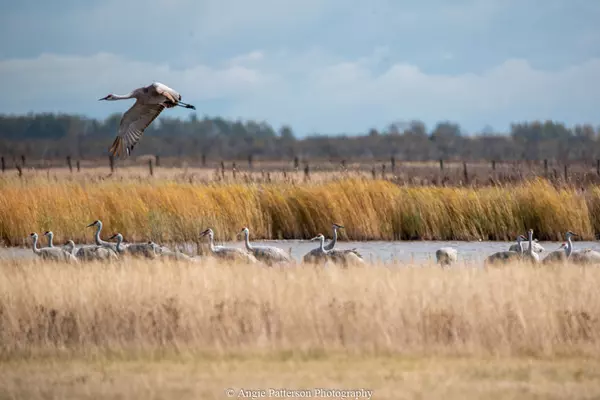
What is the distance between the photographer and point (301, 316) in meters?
10.3

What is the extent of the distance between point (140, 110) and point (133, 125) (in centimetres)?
23

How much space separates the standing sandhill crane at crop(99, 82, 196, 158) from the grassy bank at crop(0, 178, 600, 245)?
14.4ft

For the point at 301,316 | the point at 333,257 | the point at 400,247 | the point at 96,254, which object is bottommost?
the point at 301,316

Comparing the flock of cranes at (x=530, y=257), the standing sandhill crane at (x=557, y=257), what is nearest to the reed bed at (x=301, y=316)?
the standing sandhill crane at (x=557, y=257)

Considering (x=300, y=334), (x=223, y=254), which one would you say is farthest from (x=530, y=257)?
(x=300, y=334)

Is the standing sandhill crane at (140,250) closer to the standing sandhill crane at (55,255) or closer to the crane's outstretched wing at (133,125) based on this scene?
the standing sandhill crane at (55,255)

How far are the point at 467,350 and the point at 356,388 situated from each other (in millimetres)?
1516

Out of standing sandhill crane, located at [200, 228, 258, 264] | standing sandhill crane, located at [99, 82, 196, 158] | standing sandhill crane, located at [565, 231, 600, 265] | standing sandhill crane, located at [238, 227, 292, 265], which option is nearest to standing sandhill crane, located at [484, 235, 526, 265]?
standing sandhill crane, located at [565, 231, 600, 265]

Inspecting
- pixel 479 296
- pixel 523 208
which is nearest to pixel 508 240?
pixel 523 208

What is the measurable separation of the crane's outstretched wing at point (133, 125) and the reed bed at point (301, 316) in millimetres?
3683

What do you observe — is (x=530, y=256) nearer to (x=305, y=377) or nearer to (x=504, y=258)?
(x=504, y=258)

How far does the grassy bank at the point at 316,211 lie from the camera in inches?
782

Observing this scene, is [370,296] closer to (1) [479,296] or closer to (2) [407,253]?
(1) [479,296]

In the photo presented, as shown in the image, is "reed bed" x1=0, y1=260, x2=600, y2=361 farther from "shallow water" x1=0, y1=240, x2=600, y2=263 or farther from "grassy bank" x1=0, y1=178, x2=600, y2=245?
"grassy bank" x1=0, y1=178, x2=600, y2=245
